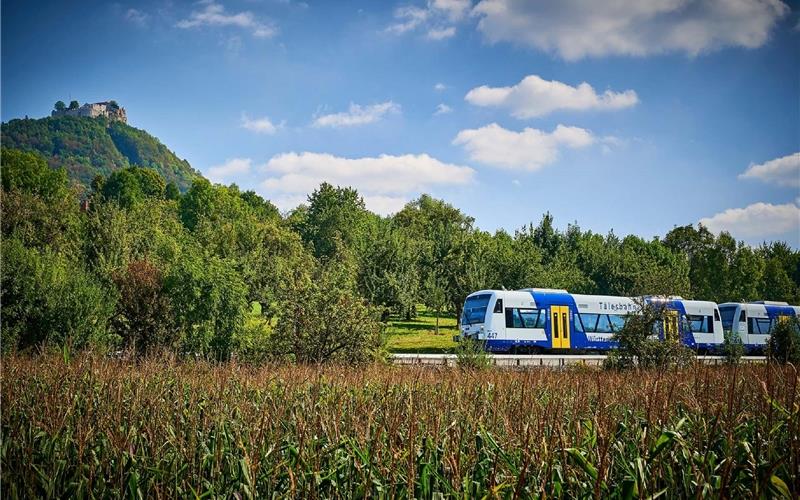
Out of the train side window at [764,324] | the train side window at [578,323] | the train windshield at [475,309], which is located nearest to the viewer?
the train windshield at [475,309]

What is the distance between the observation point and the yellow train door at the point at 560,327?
26.9 m

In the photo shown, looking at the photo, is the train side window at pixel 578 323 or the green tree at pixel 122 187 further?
the green tree at pixel 122 187

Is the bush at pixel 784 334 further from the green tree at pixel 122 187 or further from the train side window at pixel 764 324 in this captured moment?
the green tree at pixel 122 187

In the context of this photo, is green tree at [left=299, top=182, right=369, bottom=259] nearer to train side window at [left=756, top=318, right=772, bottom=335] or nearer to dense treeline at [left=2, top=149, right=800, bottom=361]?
dense treeline at [left=2, top=149, right=800, bottom=361]

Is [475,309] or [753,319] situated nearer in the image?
[475,309]

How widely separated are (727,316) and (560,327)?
12.0 metres

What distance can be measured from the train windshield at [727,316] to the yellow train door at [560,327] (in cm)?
1091

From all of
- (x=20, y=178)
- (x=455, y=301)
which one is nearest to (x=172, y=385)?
(x=455, y=301)

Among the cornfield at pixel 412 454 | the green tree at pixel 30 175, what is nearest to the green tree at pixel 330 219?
the green tree at pixel 30 175

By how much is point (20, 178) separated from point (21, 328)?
5450 cm

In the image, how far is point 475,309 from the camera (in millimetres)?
26703

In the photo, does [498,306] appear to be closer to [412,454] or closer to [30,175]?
[412,454]

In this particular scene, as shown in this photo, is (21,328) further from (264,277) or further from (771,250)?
(771,250)

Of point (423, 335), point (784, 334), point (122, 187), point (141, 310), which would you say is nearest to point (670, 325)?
point (784, 334)
